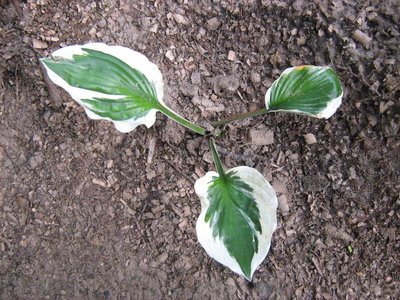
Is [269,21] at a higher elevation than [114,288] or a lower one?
higher

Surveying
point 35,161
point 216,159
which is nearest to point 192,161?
point 216,159

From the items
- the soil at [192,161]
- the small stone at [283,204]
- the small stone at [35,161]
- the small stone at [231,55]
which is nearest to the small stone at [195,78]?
the soil at [192,161]

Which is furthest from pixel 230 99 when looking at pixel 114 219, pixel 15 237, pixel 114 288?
pixel 15 237

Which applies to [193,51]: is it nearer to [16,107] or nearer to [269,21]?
[269,21]

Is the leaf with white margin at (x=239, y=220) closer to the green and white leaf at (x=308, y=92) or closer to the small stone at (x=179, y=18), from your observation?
the green and white leaf at (x=308, y=92)

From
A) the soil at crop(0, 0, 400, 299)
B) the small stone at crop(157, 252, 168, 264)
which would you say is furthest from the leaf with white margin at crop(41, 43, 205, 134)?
the small stone at crop(157, 252, 168, 264)

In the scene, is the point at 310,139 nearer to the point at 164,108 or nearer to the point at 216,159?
the point at 216,159
